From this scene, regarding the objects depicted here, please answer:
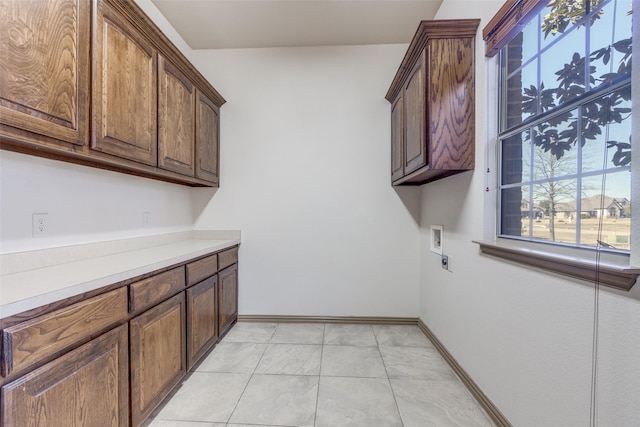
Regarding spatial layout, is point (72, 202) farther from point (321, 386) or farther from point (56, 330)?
point (321, 386)

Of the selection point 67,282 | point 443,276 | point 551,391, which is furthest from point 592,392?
point 67,282

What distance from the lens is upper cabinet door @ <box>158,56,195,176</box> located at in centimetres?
175

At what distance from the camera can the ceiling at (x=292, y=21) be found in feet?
7.03

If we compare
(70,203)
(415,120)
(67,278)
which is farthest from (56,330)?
(415,120)

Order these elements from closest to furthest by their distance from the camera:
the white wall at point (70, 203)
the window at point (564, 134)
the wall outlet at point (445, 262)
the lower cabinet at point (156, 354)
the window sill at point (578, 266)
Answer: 1. the window sill at point (578, 266)
2. the window at point (564, 134)
3. the white wall at point (70, 203)
4. the lower cabinet at point (156, 354)
5. the wall outlet at point (445, 262)

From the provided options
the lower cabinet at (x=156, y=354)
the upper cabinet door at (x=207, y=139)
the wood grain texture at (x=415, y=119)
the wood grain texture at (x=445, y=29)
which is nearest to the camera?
the lower cabinet at (x=156, y=354)

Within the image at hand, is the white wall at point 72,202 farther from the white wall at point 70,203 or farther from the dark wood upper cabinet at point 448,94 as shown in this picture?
the dark wood upper cabinet at point 448,94

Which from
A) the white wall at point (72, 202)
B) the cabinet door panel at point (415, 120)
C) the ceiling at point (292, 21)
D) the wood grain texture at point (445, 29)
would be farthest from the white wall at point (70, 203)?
the wood grain texture at point (445, 29)

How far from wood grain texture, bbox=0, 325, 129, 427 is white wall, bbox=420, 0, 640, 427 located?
6.25 ft

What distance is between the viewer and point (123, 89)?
4.65 ft

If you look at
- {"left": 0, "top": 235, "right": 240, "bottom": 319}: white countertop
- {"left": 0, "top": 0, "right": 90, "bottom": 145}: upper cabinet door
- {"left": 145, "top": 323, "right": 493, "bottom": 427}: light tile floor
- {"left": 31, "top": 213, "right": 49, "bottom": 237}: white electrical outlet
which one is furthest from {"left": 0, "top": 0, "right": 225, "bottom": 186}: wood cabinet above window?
{"left": 145, "top": 323, "right": 493, "bottom": 427}: light tile floor

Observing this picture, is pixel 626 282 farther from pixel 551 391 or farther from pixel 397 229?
pixel 397 229

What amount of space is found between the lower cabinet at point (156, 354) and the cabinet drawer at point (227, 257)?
0.58 metres

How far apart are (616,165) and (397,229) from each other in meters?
1.79
